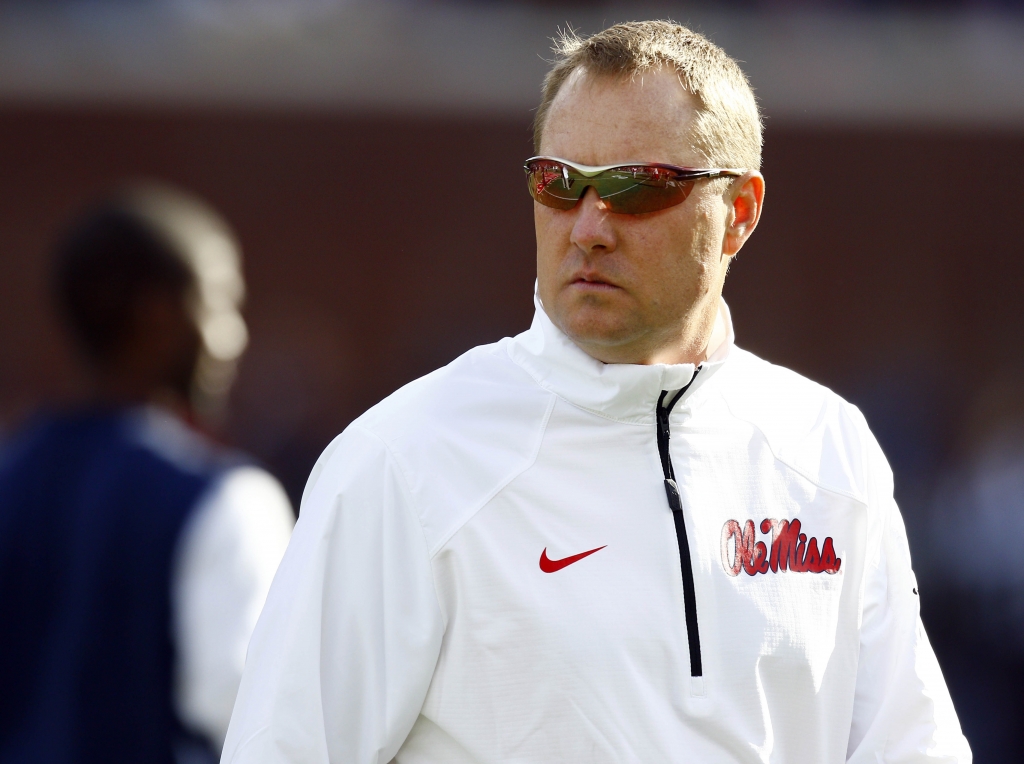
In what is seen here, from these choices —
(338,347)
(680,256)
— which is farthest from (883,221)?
(680,256)

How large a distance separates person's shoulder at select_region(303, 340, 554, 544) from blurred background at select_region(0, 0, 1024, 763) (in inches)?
269

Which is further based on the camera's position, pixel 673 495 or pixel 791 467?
pixel 791 467

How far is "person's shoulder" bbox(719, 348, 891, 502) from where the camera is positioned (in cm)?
206

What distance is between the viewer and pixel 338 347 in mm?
9430

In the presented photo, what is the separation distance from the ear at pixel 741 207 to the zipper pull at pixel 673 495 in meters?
0.49

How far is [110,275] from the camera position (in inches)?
98.6

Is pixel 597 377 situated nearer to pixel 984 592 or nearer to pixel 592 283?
pixel 592 283

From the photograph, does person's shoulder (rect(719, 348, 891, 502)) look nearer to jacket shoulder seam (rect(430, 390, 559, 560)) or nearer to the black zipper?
the black zipper

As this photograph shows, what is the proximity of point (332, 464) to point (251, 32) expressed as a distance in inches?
314

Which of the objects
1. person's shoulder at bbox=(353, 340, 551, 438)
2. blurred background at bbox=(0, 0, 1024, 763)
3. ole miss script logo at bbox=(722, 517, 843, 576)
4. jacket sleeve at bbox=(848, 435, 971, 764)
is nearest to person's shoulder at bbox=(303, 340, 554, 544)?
person's shoulder at bbox=(353, 340, 551, 438)

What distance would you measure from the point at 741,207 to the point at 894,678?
0.84 meters

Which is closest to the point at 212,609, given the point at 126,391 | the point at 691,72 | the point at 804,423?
the point at 126,391

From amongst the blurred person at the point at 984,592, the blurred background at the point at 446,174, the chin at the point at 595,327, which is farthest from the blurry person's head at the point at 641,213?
the blurred background at the point at 446,174

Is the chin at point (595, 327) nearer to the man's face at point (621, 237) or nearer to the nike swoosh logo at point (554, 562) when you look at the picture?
the man's face at point (621, 237)
